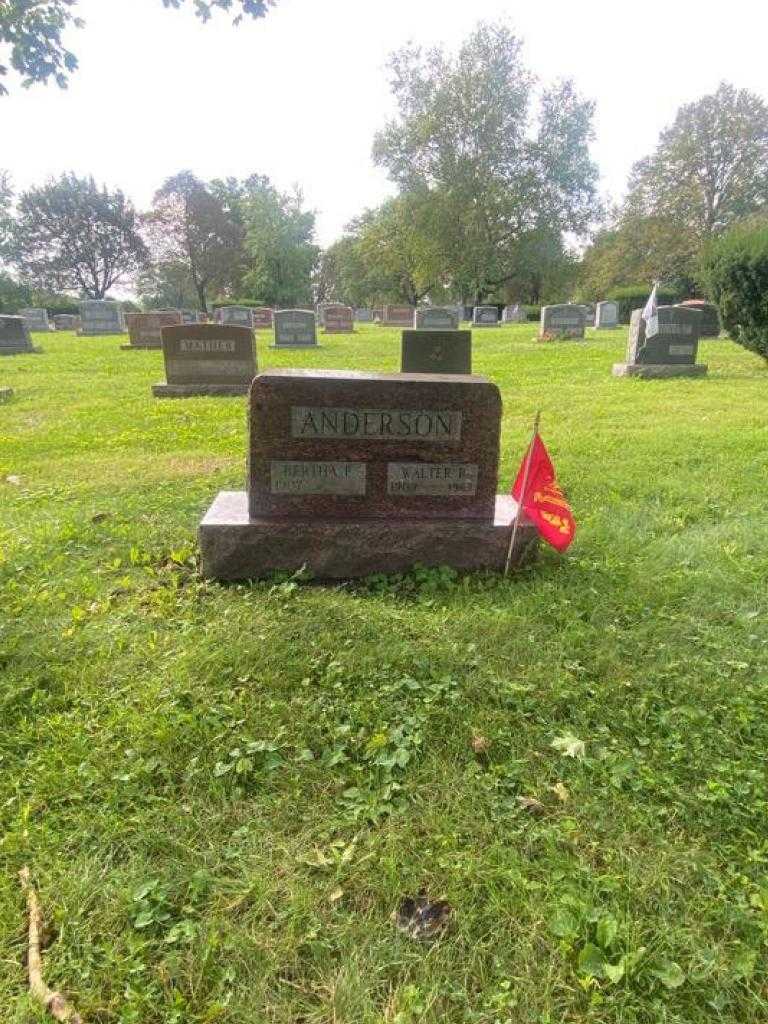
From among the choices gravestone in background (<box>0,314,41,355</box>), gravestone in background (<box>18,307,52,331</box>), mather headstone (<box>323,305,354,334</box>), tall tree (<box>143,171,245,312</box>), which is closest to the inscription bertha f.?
gravestone in background (<box>0,314,41,355</box>)

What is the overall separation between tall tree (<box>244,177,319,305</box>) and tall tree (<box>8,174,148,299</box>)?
26950 millimetres

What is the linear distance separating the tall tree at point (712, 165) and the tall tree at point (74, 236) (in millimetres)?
51578

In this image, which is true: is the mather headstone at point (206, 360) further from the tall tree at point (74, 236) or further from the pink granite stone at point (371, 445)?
the tall tree at point (74, 236)

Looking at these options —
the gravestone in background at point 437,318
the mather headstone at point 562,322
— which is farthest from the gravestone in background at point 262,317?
the mather headstone at point 562,322

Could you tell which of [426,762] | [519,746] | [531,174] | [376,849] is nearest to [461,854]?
[376,849]

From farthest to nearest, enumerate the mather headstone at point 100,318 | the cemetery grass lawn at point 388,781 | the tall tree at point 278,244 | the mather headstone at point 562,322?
the tall tree at point 278,244 < the mather headstone at point 100,318 < the mather headstone at point 562,322 < the cemetery grass lawn at point 388,781

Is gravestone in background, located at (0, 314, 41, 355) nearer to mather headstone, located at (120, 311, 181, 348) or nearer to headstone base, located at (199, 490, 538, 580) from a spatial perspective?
mather headstone, located at (120, 311, 181, 348)

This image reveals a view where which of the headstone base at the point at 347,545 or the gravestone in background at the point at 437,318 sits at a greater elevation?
the gravestone in background at the point at 437,318

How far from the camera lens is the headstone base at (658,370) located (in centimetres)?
1141

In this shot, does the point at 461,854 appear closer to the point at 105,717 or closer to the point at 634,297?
the point at 105,717

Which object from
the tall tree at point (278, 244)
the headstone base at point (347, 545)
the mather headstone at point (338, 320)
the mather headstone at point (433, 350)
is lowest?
the headstone base at point (347, 545)

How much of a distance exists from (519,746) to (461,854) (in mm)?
534

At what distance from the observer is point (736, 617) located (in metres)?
3.07

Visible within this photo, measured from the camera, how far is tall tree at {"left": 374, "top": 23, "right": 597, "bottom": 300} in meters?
34.8
